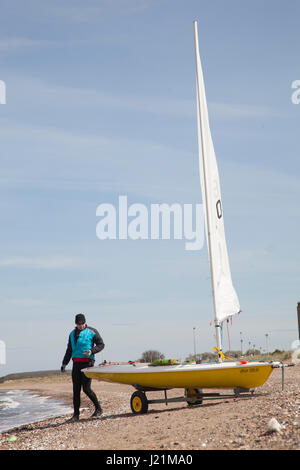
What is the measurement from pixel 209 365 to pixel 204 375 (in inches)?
9.0

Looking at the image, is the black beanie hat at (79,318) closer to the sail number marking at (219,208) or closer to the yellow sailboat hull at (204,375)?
the yellow sailboat hull at (204,375)

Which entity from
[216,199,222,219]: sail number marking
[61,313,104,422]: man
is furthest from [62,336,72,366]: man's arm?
[216,199,222,219]: sail number marking

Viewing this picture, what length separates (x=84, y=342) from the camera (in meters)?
12.7

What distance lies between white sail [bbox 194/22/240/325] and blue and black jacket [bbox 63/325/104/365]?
2863 millimetres

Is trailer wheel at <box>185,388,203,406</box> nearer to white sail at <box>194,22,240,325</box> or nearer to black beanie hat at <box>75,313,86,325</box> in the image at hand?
white sail at <box>194,22,240,325</box>

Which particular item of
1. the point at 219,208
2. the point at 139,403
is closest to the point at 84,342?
the point at 139,403

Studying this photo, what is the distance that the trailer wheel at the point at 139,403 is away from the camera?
40.3 feet

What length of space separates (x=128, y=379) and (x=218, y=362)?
6.69 feet

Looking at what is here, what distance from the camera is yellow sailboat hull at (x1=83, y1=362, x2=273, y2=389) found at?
11656mm

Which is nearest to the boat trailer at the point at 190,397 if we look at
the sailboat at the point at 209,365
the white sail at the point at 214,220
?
the sailboat at the point at 209,365

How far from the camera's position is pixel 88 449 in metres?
8.32
